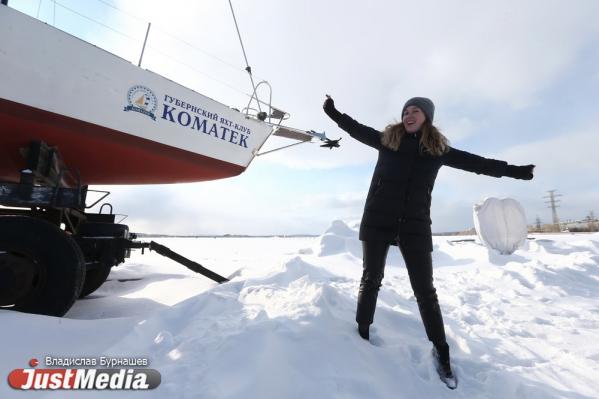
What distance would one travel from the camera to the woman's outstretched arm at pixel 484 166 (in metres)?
2.22

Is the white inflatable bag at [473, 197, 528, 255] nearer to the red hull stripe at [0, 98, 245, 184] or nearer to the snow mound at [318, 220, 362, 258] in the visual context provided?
the snow mound at [318, 220, 362, 258]

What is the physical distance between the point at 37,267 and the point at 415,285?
3065mm

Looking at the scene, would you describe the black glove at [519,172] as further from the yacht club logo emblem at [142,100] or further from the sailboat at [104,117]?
the yacht club logo emblem at [142,100]

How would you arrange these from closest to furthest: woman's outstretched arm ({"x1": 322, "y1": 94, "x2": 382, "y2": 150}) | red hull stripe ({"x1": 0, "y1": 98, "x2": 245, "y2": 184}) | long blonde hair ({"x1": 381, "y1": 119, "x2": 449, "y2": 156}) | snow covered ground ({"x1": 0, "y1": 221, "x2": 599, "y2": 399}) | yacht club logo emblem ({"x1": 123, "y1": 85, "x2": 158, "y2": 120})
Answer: snow covered ground ({"x1": 0, "y1": 221, "x2": 599, "y2": 399})
long blonde hair ({"x1": 381, "y1": 119, "x2": 449, "y2": 156})
woman's outstretched arm ({"x1": 322, "y1": 94, "x2": 382, "y2": 150})
red hull stripe ({"x1": 0, "y1": 98, "x2": 245, "y2": 184})
yacht club logo emblem ({"x1": 123, "y1": 85, "x2": 158, "y2": 120})

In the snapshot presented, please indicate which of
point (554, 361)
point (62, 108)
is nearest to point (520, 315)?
point (554, 361)

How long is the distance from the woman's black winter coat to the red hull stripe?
317cm

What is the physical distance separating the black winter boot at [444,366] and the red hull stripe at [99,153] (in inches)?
151

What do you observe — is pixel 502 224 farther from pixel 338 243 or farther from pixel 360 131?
pixel 360 131

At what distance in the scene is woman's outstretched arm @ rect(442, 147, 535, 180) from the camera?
7.27ft

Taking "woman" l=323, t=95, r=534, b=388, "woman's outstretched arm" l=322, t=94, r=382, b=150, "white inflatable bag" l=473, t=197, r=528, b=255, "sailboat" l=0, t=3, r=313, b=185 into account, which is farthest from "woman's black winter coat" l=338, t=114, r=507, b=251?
"white inflatable bag" l=473, t=197, r=528, b=255

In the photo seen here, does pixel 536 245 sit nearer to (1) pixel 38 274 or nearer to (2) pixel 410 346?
(2) pixel 410 346

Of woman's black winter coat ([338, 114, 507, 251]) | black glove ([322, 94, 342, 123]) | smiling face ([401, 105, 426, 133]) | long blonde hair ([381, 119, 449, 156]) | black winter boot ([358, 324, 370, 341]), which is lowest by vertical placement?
black winter boot ([358, 324, 370, 341])

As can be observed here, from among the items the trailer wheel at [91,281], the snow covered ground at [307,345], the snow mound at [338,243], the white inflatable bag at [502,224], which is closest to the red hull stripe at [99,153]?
the trailer wheel at [91,281]

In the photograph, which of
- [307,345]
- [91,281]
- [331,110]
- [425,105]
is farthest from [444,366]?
[91,281]
